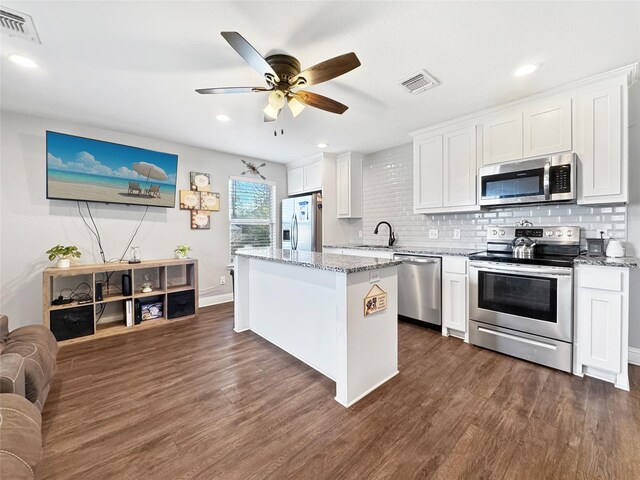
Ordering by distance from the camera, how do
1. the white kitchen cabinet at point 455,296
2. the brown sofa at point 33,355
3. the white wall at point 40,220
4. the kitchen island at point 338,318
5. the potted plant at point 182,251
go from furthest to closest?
the potted plant at point 182,251, the white wall at point 40,220, the white kitchen cabinet at point 455,296, the kitchen island at point 338,318, the brown sofa at point 33,355

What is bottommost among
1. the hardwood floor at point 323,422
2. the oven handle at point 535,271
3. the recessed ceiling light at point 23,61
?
the hardwood floor at point 323,422

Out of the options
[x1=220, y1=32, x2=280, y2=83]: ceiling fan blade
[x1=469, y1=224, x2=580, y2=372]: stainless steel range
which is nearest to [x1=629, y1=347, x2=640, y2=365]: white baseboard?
[x1=469, y1=224, x2=580, y2=372]: stainless steel range

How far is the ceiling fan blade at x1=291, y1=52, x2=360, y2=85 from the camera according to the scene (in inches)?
63.7

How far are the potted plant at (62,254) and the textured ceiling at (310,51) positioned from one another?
4.87ft

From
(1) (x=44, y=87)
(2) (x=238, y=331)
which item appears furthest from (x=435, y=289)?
(1) (x=44, y=87)

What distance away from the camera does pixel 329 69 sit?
174 centimetres

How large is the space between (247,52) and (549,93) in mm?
2710

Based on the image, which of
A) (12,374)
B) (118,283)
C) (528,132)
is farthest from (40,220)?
(528,132)

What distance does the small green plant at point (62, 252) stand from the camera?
2984mm

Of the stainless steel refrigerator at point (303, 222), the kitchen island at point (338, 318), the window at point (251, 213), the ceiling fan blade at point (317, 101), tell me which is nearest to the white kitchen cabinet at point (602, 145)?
the kitchen island at point (338, 318)

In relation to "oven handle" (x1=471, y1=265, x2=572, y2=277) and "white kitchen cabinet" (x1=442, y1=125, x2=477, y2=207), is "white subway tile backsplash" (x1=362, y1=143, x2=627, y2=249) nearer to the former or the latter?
"white kitchen cabinet" (x1=442, y1=125, x2=477, y2=207)

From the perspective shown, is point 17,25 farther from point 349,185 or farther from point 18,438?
point 349,185

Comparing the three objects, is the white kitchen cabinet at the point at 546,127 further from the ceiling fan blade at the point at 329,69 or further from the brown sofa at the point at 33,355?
the brown sofa at the point at 33,355

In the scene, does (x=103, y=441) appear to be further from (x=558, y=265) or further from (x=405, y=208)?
(x=405, y=208)
